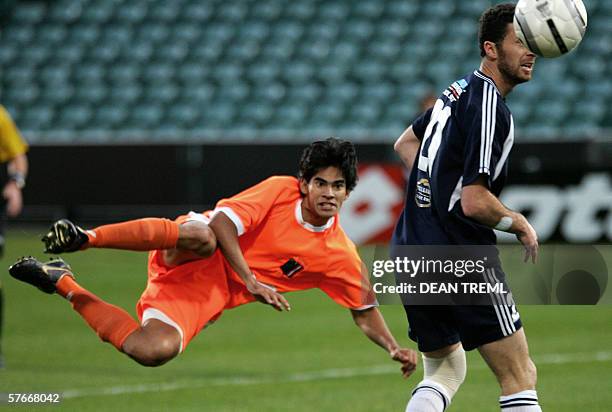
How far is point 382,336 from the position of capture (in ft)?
18.6

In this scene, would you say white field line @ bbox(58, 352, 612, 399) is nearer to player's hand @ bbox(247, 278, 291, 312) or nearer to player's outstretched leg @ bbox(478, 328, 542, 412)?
player's hand @ bbox(247, 278, 291, 312)

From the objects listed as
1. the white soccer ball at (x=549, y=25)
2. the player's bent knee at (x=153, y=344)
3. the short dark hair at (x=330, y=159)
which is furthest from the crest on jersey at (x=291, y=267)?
the white soccer ball at (x=549, y=25)

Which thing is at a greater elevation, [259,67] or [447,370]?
[447,370]

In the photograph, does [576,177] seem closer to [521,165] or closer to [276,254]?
[521,165]

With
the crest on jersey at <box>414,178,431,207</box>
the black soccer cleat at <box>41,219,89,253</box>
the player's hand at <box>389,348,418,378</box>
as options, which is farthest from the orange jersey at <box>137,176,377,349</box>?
the crest on jersey at <box>414,178,431,207</box>

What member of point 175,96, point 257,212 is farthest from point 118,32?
point 257,212

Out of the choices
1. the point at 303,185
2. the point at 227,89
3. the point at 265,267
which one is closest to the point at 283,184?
the point at 303,185

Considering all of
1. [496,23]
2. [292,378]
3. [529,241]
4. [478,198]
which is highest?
[496,23]

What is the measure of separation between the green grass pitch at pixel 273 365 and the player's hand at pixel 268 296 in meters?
1.85

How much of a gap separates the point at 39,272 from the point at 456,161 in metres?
2.40

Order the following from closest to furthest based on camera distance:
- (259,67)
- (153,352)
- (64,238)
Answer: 1. (64,238)
2. (153,352)
3. (259,67)

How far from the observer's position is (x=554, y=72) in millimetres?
18234

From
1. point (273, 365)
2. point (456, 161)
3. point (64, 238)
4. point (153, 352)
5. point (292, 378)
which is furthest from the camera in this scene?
point (273, 365)

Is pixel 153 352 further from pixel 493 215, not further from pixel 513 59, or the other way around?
pixel 513 59
